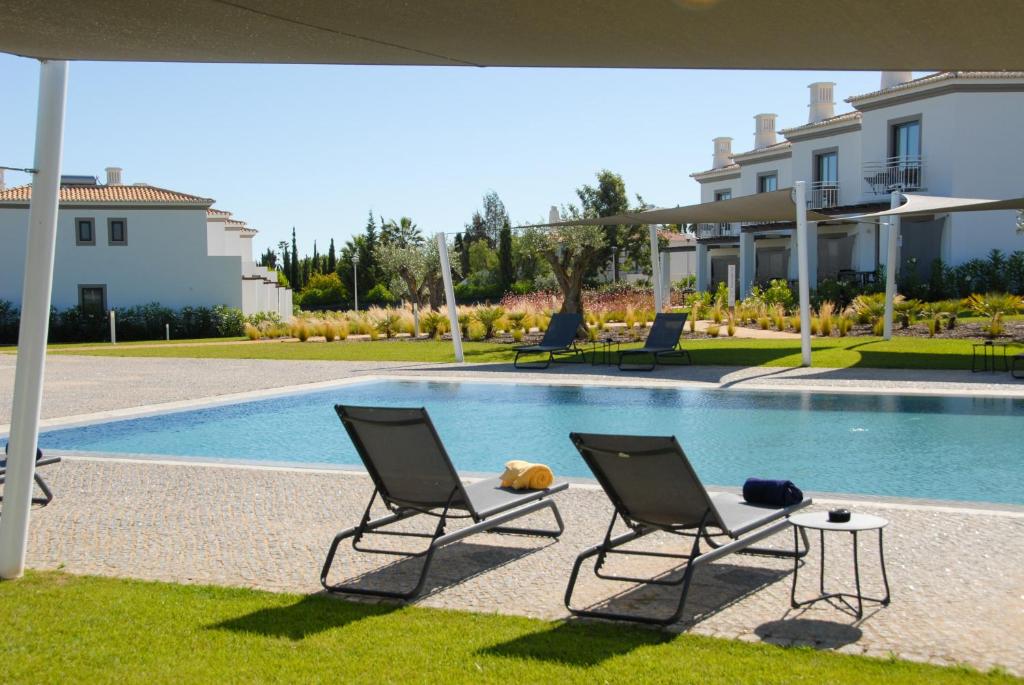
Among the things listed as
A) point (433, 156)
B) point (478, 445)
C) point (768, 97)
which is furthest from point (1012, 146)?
point (478, 445)

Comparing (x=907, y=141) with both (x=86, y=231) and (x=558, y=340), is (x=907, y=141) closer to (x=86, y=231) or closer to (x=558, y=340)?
(x=558, y=340)

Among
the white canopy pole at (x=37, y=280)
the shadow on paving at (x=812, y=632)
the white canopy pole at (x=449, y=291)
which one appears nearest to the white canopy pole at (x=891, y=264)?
the white canopy pole at (x=449, y=291)

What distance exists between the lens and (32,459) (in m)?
5.30

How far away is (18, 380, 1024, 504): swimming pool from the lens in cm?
952

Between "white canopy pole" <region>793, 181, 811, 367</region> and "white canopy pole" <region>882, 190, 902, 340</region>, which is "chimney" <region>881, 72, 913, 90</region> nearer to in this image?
"white canopy pole" <region>882, 190, 902, 340</region>

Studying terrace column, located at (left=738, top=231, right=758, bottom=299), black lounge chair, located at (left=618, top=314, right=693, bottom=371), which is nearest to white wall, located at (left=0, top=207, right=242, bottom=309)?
terrace column, located at (left=738, top=231, right=758, bottom=299)

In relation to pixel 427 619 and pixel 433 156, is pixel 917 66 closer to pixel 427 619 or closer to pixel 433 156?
pixel 427 619

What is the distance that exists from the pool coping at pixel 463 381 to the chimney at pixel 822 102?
75.3 feet

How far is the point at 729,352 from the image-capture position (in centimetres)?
1931

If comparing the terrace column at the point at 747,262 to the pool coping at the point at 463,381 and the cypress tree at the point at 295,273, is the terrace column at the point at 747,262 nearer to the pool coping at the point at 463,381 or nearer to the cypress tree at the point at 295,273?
the pool coping at the point at 463,381

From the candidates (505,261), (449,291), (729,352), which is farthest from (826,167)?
(449,291)

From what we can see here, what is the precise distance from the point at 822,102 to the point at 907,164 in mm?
6767

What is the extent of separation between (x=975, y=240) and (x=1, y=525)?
27.5m

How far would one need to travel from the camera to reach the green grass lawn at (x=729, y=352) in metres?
17.0
